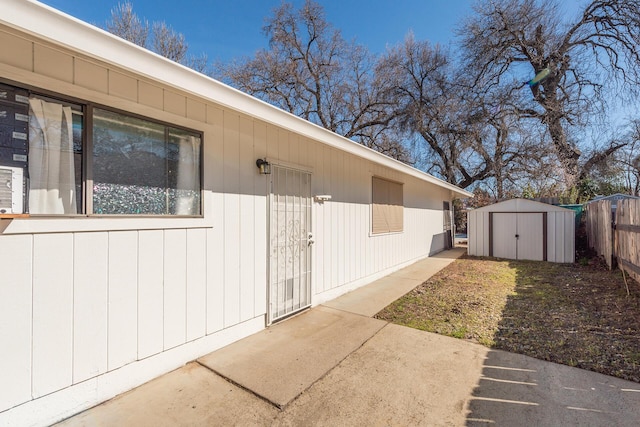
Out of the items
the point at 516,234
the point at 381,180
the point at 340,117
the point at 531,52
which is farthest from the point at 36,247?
the point at 531,52

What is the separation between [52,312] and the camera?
79.7 inches

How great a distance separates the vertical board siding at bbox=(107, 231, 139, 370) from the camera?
7.61 ft

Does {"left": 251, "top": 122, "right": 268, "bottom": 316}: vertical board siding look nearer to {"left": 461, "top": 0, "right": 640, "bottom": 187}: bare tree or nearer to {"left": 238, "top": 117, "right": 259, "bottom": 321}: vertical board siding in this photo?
{"left": 238, "top": 117, "right": 259, "bottom": 321}: vertical board siding

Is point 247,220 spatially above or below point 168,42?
below

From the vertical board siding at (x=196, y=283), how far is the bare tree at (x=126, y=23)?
1052cm

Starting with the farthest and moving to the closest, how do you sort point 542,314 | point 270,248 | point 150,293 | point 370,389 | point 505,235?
point 505,235 < point 542,314 < point 270,248 < point 150,293 < point 370,389

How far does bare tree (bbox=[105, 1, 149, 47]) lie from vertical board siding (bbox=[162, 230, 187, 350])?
34.7 ft

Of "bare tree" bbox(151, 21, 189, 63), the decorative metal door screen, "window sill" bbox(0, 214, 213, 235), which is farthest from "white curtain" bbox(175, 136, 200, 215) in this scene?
"bare tree" bbox(151, 21, 189, 63)

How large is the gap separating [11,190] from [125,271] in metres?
0.90

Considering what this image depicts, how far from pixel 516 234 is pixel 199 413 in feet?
33.1

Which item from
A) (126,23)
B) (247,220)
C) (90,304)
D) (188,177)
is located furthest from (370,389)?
(126,23)

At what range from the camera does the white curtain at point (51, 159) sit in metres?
1.99

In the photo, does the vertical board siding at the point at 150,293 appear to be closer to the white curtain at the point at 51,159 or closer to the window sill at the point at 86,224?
the window sill at the point at 86,224

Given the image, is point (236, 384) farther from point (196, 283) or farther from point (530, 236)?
point (530, 236)
